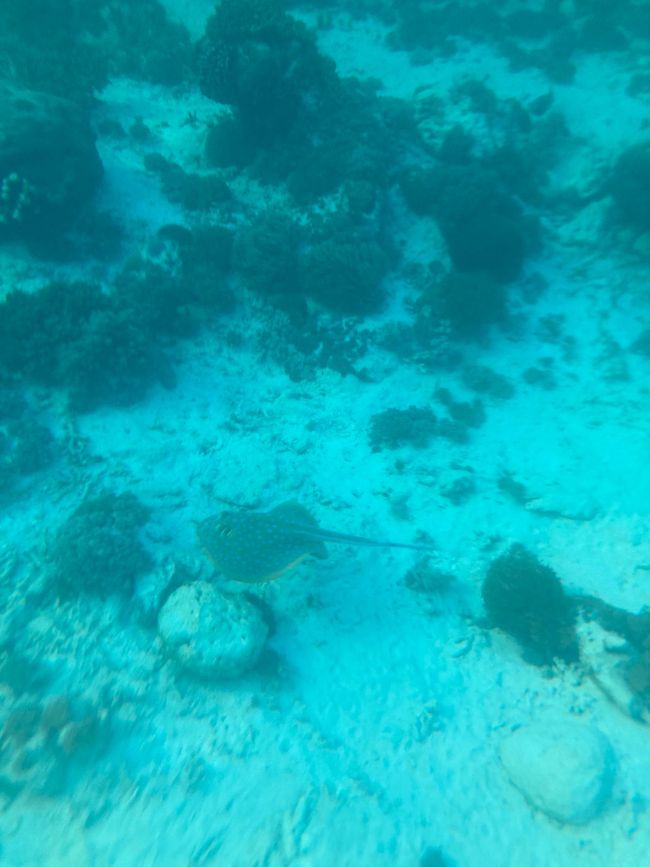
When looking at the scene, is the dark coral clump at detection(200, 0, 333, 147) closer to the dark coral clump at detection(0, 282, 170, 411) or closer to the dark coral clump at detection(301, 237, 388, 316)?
the dark coral clump at detection(301, 237, 388, 316)

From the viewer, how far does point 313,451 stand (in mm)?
10336

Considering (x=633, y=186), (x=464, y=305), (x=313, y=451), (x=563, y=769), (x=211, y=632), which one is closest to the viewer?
(x=563, y=769)

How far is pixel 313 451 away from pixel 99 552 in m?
4.51

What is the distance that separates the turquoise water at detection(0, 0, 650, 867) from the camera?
6.29 meters

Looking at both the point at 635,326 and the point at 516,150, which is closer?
the point at 635,326

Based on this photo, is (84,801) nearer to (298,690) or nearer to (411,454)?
(298,690)

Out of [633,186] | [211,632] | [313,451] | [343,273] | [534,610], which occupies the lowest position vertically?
[534,610]

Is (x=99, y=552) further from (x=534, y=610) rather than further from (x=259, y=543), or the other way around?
(x=534, y=610)

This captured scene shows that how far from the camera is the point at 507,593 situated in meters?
7.66

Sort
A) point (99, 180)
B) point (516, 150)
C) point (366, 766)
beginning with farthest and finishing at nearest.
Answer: point (516, 150)
point (99, 180)
point (366, 766)

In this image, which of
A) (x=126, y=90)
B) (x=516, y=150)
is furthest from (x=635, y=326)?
(x=126, y=90)

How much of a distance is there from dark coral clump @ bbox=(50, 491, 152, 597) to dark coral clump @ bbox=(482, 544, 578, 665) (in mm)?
5823

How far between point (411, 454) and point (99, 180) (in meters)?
10.6

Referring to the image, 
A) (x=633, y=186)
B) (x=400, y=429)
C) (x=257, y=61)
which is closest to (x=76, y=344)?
(x=400, y=429)
